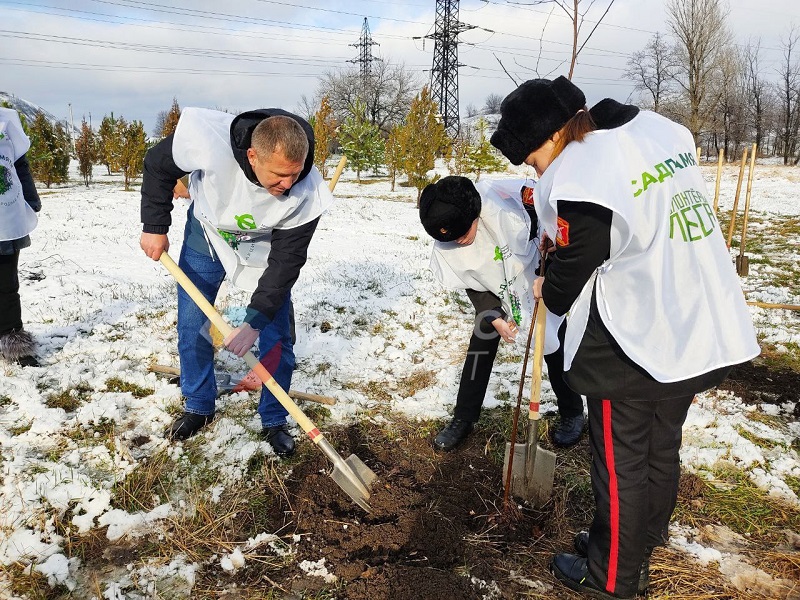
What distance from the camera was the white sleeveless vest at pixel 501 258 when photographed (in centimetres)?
278

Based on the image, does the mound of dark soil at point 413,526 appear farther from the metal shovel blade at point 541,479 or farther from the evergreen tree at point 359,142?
the evergreen tree at point 359,142

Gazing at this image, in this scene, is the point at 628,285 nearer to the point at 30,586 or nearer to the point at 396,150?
the point at 30,586

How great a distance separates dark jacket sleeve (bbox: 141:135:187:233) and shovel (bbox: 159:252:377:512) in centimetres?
18

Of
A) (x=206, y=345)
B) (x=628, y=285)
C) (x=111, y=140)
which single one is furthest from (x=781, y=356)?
(x=111, y=140)

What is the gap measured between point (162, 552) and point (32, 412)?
58.5 inches

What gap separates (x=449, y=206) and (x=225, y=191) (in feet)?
3.68

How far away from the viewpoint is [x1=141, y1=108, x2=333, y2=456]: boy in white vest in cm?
244

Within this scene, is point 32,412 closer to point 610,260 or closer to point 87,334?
point 87,334

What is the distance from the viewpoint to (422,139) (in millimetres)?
19484

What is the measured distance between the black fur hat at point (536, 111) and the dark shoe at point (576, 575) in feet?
5.34

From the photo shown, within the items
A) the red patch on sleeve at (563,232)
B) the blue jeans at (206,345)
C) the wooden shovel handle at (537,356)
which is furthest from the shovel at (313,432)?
the red patch on sleeve at (563,232)

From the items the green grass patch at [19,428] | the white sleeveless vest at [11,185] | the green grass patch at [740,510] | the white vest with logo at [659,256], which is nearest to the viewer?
the white vest with logo at [659,256]

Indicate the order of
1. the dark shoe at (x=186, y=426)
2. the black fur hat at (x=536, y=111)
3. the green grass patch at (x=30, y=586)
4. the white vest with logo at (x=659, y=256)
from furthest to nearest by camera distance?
1. the dark shoe at (x=186, y=426)
2. the green grass patch at (x=30, y=586)
3. the black fur hat at (x=536, y=111)
4. the white vest with logo at (x=659, y=256)

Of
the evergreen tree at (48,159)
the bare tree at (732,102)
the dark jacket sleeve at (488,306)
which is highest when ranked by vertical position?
the bare tree at (732,102)
